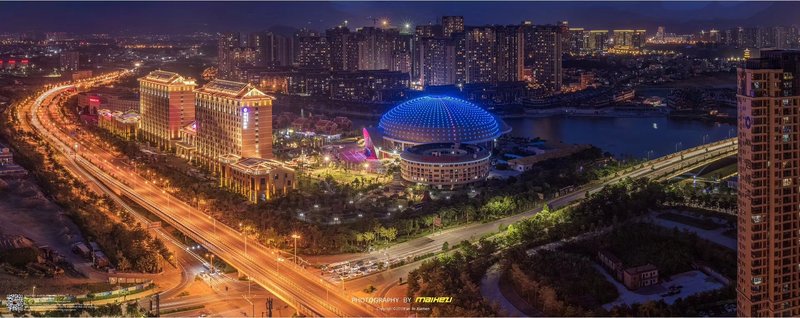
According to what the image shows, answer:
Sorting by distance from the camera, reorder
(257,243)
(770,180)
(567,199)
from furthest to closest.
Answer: (567,199), (257,243), (770,180)

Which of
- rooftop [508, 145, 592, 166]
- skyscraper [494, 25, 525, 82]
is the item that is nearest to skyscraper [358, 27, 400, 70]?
skyscraper [494, 25, 525, 82]

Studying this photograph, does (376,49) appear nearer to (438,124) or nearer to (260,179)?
(438,124)

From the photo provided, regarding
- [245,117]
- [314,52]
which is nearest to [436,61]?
[314,52]

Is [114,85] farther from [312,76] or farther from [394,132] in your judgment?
[394,132]

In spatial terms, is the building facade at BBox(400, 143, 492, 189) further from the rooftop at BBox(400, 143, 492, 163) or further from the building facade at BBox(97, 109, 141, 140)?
the building facade at BBox(97, 109, 141, 140)

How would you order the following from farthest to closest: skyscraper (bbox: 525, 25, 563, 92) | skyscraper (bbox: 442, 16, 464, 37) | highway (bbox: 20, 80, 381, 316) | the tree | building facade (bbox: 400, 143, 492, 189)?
skyscraper (bbox: 442, 16, 464, 37) < skyscraper (bbox: 525, 25, 563, 92) < building facade (bbox: 400, 143, 492, 189) < the tree < highway (bbox: 20, 80, 381, 316)

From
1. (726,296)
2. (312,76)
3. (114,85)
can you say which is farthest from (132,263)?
(312,76)
